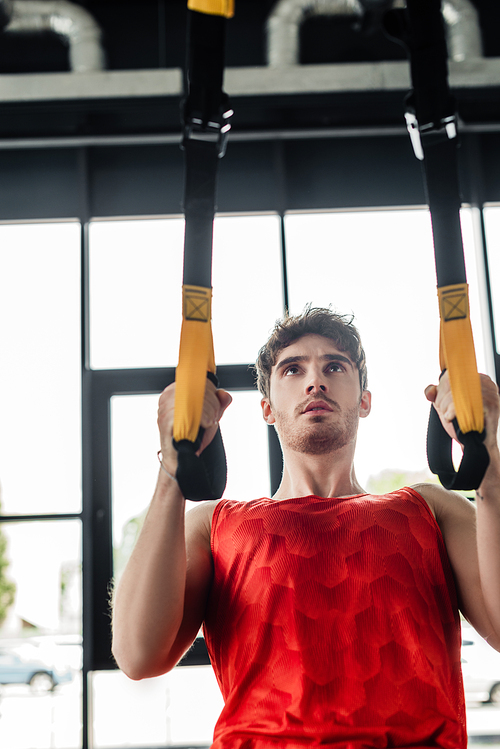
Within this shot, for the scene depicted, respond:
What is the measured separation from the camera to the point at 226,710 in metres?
1.18

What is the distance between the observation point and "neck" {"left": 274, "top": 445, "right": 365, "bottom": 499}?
59.4 inches

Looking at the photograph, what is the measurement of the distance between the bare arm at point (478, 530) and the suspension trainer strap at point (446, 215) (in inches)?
1.8

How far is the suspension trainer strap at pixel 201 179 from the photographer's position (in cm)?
100

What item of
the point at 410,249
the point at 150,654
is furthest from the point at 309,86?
the point at 150,654

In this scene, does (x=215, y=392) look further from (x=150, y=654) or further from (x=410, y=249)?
(x=410, y=249)

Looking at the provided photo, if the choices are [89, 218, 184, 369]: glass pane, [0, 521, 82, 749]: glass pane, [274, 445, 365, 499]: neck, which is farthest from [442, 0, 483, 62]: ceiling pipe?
[0, 521, 82, 749]: glass pane

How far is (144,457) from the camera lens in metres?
3.26

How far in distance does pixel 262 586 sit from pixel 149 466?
210 centimetres

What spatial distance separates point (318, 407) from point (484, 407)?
47 centimetres

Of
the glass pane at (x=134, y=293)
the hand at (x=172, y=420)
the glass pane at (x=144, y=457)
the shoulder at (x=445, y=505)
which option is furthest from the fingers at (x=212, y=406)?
the glass pane at (x=134, y=293)

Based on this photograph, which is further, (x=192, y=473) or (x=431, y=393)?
(x=431, y=393)

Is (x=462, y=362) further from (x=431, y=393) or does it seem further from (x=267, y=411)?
(x=267, y=411)

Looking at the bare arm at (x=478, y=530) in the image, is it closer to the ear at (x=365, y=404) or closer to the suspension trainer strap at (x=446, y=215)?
the suspension trainer strap at (x=446, y=215)

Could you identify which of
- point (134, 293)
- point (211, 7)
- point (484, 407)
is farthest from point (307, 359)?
point (134, 293)
